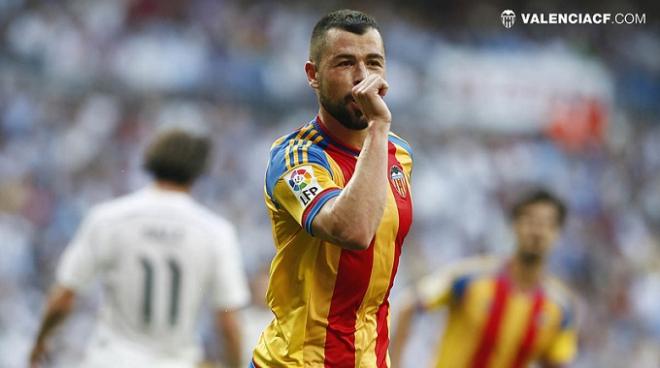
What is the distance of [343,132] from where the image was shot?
3.90m

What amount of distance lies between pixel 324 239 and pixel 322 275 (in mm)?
261

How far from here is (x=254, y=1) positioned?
58.3ft

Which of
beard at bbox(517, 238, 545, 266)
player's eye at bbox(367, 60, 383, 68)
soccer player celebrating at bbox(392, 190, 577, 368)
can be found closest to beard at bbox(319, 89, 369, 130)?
player's eye at bbox(367, 60, 383, 68)

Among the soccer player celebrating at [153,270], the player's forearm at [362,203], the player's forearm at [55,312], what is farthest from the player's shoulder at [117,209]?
the player's forearm at [362,203]

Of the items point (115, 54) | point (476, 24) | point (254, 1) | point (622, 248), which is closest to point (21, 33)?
point (115, 54)

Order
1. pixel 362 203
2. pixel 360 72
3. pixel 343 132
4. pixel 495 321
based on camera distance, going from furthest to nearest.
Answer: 1. pixel 495 321
2. pixel 343 132
3. pixel 360 72
4. pixel 362 203

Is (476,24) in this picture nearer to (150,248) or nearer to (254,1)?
(254,1)

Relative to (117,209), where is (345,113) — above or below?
below

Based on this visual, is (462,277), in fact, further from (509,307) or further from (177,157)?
(177,157)

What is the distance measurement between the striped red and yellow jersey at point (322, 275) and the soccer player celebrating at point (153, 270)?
1.90 m

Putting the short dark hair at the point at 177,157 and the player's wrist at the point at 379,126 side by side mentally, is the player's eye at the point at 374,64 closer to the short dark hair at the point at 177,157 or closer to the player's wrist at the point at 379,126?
the player's wrist at the point at 379,126

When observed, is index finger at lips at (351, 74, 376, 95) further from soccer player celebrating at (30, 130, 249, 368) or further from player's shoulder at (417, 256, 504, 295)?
player's shoulder at (417, 256, 504, 295)

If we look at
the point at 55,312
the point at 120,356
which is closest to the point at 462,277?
the point at 120,356

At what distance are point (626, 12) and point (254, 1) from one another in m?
6.58
